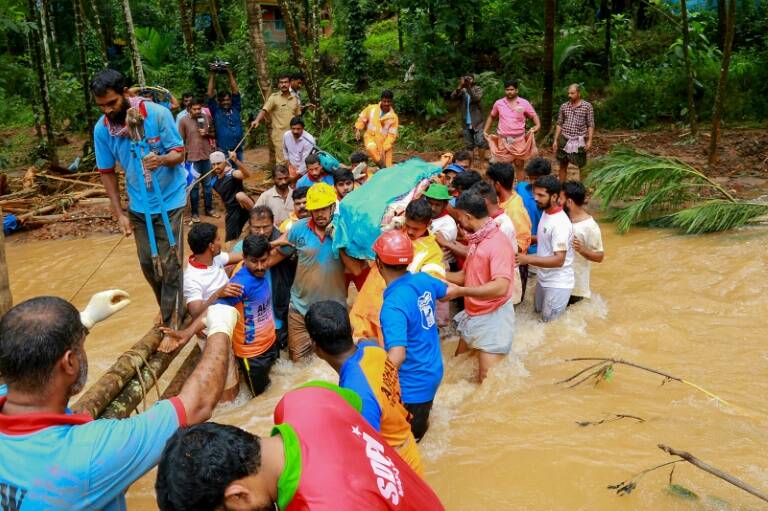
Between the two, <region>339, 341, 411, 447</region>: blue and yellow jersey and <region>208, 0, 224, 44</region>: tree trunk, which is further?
<region>208, 0, 224, 44</region>: tree trunk

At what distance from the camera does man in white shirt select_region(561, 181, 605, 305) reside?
5430 mm

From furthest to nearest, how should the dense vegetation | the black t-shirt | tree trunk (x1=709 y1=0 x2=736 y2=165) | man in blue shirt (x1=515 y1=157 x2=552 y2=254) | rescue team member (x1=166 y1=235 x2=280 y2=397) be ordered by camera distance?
the dense vegetation < tree trunk (x1=709 y1=0 x2=736 y2=165) < the black t-shirt < man in blue shirt (x1=515 y1=157 x2=552 y2=254) < rescue team member (x1=166 y1=235 x2=280 y2=397)

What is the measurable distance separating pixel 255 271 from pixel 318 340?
1862mm

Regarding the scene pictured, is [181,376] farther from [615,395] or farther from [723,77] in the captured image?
[723,77]

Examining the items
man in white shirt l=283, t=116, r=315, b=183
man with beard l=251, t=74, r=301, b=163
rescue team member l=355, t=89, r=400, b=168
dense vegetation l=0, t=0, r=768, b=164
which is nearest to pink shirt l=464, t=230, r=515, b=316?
man in white shirt l=283, t=116, r=315, b=183

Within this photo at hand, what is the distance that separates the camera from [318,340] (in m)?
2.96

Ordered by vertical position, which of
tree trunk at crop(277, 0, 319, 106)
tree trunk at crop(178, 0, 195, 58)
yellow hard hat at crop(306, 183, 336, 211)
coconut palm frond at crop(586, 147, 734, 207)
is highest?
tree trunk at crop(178, 0, 195, 58)

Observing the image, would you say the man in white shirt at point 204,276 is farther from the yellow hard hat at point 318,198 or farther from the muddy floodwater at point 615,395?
the muddy floodwater at point 615,395

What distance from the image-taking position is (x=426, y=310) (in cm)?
360

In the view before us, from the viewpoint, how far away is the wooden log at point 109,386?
3.38 metres

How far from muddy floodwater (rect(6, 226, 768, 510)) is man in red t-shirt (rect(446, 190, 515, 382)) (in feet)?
1.00

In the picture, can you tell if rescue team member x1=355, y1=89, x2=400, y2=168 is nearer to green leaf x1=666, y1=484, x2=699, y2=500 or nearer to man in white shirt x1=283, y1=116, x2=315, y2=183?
man in white shirt x1=283, y1=116, x2=315, y2=183

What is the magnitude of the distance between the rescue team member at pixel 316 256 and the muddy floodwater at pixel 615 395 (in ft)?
2.46

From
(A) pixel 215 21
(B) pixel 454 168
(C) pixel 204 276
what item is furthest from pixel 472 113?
(A) pixel 215 21
